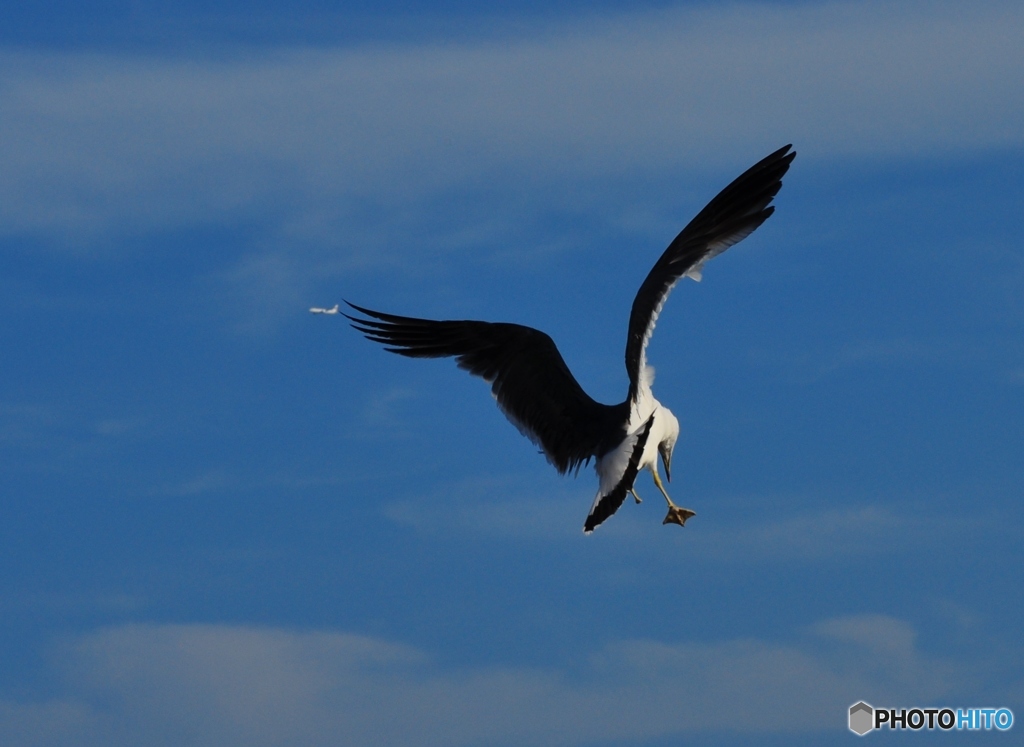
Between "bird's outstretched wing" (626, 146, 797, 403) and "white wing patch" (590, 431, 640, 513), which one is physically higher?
"bird's outstretched wing" (626, 146, 797, 403)

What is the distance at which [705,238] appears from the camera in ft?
110

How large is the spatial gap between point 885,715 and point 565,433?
294 inches

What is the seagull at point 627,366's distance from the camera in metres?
32.4

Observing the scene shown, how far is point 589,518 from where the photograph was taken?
31.8 metres

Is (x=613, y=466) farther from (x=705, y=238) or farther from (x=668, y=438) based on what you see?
(x=705, y=238)

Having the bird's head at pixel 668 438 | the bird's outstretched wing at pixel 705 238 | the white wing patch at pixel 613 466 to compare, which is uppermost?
the bird's outstretched wing at pixel 705 238

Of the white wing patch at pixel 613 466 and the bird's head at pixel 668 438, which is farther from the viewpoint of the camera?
the bird's head at pixel 668 438

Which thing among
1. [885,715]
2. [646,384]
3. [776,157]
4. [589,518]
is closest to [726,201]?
[776,157]

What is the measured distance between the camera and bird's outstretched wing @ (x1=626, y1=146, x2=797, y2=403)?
106 feet

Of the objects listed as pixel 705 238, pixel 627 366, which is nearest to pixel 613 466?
pixel 627 366

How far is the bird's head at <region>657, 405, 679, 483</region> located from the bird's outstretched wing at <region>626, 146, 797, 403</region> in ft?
2.83

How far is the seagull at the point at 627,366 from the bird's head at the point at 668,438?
0.02 metres

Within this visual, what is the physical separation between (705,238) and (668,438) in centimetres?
323

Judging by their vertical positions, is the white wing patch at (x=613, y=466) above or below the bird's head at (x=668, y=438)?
below
